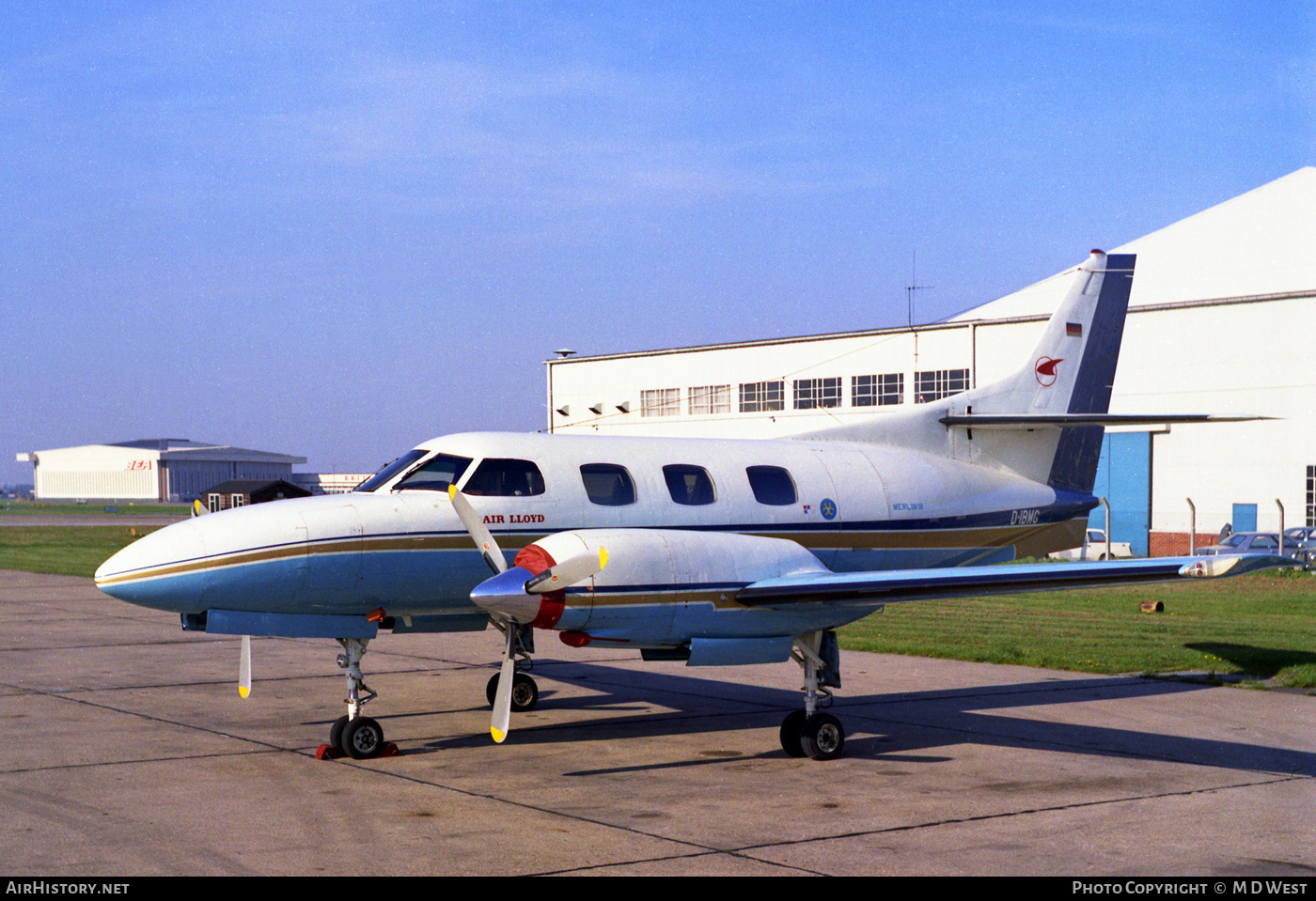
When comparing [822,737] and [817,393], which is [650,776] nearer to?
[822,737]

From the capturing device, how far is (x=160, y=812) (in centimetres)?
890

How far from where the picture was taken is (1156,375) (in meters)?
40.9

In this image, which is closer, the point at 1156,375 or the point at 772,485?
the point at 772,485

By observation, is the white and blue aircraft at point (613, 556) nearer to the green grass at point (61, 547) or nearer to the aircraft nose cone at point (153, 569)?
the aircraft nose cone at point (153, 569)

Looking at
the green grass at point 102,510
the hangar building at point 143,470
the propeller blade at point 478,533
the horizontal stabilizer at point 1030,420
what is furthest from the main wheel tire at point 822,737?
the hangar building at point 143,470

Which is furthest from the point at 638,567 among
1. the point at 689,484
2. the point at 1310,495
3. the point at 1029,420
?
the point at 1310,495

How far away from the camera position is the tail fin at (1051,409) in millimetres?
15133

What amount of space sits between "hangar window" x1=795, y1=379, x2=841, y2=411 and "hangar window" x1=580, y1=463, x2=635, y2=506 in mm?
37239

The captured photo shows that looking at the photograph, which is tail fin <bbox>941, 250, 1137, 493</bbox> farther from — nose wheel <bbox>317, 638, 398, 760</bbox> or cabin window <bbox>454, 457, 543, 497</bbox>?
nose wheel <bbox>317, 638, 398, 760</bbox>

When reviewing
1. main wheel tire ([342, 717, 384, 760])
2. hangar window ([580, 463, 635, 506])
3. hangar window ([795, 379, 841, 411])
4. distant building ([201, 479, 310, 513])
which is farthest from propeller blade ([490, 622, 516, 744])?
hangar window ([795, 379, 841, 411])

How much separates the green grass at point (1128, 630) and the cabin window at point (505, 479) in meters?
9.08

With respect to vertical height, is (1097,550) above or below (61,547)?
above

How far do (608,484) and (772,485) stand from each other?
1.91 m
